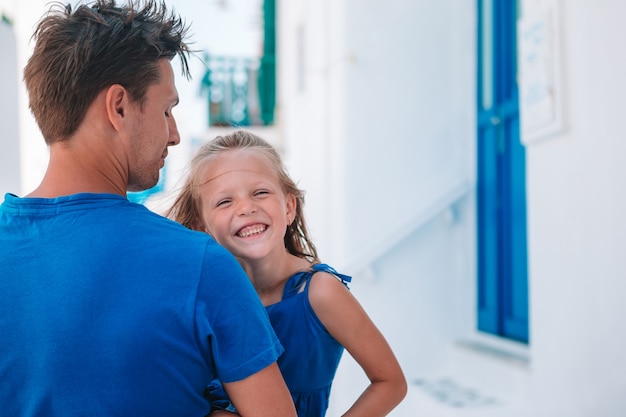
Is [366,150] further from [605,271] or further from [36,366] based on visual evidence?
[36,366]

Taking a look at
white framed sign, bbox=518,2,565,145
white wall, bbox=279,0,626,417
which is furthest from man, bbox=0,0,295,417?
white wall, bbox=279,0,626,417

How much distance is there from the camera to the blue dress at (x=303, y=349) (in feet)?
5.98

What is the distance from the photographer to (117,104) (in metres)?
1.39

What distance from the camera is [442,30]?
4988 millimetres

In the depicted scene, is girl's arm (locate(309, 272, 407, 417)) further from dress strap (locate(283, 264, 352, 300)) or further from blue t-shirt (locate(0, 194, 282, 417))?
blue t-shirt (locate(0, 194, 282, 417))

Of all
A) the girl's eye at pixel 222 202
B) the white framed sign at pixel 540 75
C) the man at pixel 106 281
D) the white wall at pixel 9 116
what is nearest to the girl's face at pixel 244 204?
the girl's eye at pixel 222 202

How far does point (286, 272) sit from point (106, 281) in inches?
33.5

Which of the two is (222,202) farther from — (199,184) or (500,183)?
(500,183)

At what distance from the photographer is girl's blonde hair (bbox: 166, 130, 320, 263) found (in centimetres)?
218

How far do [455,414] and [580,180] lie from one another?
148cm

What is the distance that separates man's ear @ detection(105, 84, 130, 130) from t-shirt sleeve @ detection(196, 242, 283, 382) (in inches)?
12.6

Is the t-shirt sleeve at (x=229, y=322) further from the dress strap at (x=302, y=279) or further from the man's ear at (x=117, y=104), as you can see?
the dress strap at (x=302, y=279)

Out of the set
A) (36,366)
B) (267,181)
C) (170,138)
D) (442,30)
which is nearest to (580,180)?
(267,181)

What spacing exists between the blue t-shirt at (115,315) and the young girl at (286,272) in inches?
12.0
